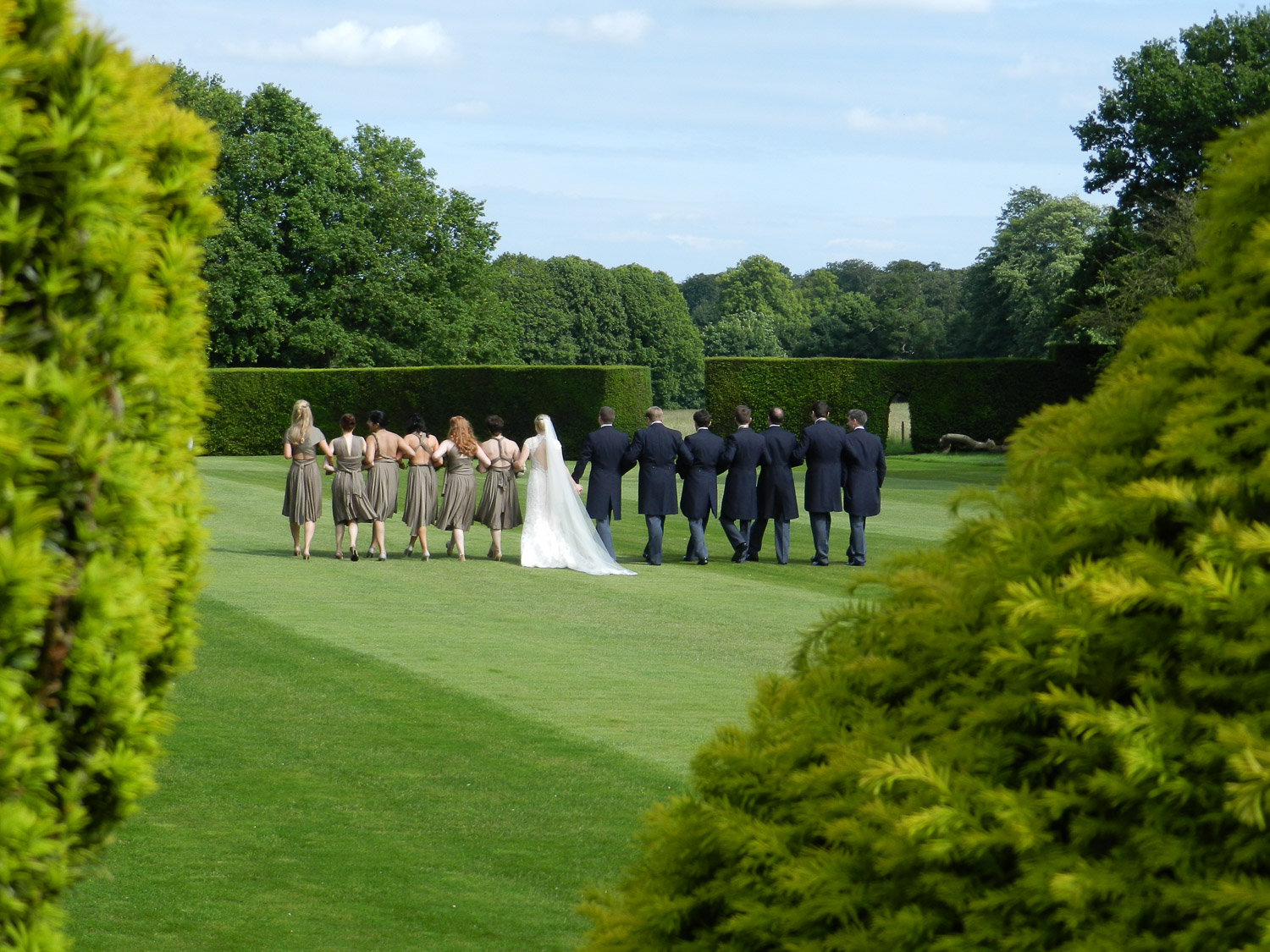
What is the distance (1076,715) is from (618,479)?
57.0ft

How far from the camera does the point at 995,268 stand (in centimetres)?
8244

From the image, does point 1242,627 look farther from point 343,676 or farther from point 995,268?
point 995,268

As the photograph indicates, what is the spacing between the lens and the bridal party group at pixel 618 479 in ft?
61.9

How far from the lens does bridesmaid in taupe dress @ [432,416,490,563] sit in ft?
62.3

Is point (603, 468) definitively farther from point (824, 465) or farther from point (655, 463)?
point (824, 465)

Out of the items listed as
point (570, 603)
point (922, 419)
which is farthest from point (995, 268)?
point (570, 603)

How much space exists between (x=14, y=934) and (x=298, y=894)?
3.48 m

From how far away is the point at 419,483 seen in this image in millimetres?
19000

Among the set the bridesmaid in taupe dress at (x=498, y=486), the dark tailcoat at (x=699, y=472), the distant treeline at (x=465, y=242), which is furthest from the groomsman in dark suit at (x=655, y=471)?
the distant treeline at (x=465, y=242)

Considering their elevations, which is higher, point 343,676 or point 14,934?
point 14,934

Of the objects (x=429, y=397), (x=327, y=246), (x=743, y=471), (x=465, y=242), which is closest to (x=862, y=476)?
(x=743, y=471)

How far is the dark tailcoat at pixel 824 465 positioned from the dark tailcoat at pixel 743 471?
0.57m

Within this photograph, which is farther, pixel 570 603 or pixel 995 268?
pixel 995 268

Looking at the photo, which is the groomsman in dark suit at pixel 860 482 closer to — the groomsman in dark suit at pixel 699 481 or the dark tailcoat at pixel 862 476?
the dark tailcoat at pixel 862 476
